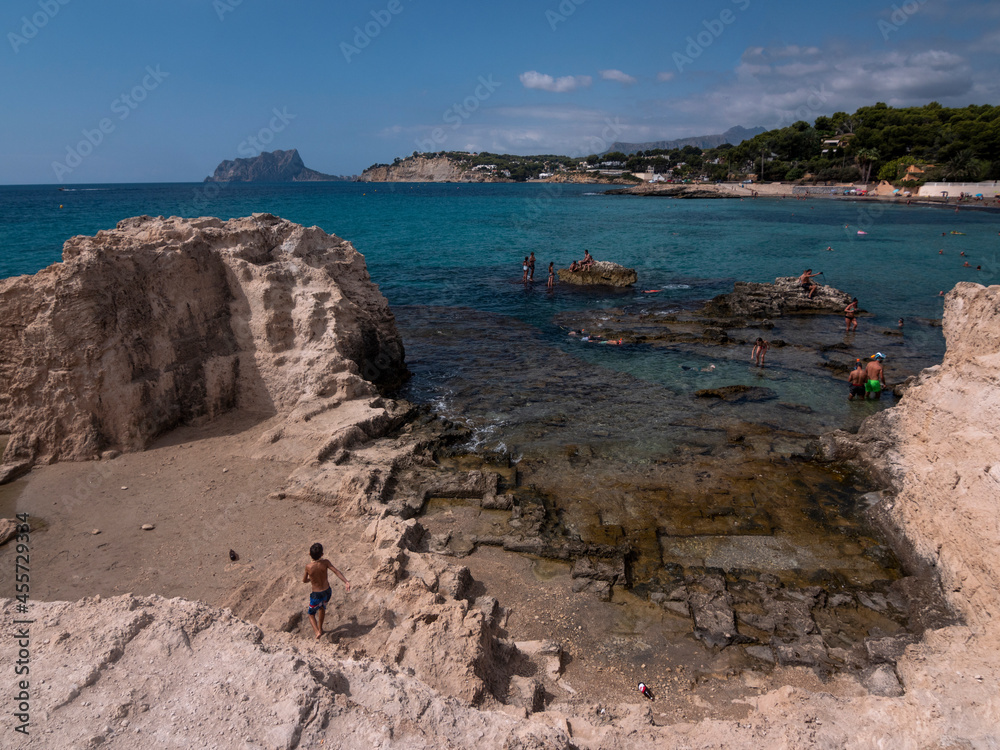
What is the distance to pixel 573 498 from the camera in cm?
1127

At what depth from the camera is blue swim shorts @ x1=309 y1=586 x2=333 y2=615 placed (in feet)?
22.7

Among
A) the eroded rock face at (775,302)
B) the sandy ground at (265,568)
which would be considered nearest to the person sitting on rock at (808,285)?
the eroded rock face at (775,302)

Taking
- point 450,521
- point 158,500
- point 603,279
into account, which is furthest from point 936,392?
point 603,279

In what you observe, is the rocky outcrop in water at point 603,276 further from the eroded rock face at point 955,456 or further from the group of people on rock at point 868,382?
the eroded rock face at point 955,456

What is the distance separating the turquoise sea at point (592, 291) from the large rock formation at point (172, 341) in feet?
13.6

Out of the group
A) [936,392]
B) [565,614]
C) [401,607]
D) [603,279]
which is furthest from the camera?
[603,279]

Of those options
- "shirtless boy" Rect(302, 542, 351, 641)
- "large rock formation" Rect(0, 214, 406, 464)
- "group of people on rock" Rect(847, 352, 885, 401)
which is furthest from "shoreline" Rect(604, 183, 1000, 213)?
"shirtless boy" Rect(302, 542, 351, 641)

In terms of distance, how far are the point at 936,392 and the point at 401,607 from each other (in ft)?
36.7

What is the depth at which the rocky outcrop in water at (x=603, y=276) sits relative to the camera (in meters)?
33.9

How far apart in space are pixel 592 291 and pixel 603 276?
1740 mm

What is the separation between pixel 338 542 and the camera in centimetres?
902

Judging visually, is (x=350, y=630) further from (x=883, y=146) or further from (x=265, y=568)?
(x=883, y=146)

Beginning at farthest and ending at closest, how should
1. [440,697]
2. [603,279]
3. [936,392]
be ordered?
[603,279]
[936,392]
[440,697]

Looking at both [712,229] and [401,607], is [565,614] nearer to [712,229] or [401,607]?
[401,607]
